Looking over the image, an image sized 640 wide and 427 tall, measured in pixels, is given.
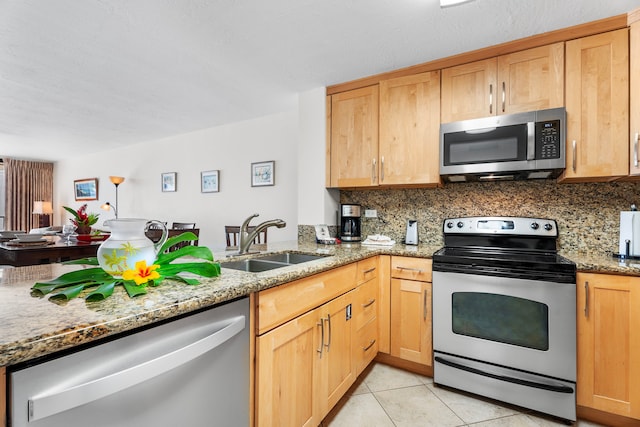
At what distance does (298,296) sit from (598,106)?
2.12 m

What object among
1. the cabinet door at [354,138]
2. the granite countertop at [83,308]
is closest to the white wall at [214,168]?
the cabinet door at [354,138]

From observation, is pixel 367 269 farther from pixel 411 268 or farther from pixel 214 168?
pixel 214 168

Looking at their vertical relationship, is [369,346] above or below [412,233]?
below

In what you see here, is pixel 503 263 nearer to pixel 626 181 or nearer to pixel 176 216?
pixel 626 181

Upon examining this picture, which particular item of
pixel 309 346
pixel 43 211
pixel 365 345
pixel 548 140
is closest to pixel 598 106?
pixel 548 140

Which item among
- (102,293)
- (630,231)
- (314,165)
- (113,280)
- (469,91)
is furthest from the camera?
(314,165)

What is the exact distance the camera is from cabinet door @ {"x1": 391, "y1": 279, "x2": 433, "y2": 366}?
2039 mm

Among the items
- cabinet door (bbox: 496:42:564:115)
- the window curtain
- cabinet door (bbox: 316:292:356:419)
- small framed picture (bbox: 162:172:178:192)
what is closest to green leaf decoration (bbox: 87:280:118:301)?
cabinet door (bbox: 316:292:356:419)

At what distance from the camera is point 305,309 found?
136 centimetres

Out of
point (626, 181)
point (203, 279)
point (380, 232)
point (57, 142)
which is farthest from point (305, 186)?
point (57, 142)

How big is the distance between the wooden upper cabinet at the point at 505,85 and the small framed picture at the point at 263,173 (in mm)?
2143

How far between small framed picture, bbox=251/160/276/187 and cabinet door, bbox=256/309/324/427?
8.49 ft

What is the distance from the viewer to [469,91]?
2.18 m

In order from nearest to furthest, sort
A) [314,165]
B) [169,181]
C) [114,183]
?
[314,165] < [169,181] < [114,183]
